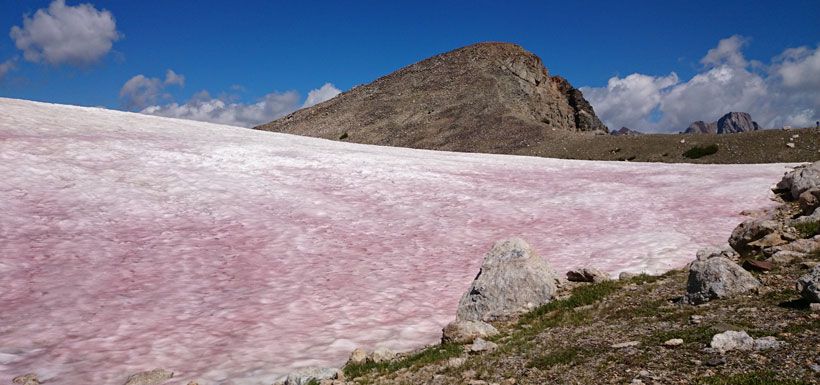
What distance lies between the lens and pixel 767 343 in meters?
6.59

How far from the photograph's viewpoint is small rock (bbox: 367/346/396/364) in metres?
8.84

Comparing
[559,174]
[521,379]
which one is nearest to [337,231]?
[521,379]

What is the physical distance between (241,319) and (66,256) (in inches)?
222

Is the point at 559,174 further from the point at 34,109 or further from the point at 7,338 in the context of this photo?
the point at 34,109

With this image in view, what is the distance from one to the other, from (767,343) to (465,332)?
428 centimetres

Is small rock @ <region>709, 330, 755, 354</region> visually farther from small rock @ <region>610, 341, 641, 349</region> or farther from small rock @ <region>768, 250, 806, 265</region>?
small rock @ <region>768, 250, 806, 265</region>

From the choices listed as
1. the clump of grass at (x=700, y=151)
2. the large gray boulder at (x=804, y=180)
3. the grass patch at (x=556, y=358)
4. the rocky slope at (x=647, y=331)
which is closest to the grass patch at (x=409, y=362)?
the rocky slope at (x=647, y=331)

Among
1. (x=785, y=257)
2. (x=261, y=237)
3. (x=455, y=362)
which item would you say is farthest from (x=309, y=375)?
(x=785, y=257)

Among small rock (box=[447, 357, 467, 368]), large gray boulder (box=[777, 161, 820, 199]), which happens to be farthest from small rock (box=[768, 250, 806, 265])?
large gray boulder (box=[777, 161, 820, 199])

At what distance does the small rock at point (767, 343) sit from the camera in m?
6.52

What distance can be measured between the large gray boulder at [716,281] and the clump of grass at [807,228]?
4804mm

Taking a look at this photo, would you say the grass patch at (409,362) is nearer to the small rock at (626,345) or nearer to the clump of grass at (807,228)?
the small rock at (626,345)

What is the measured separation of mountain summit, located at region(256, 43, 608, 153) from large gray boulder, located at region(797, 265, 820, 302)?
199 feet

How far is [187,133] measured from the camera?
3030cm
